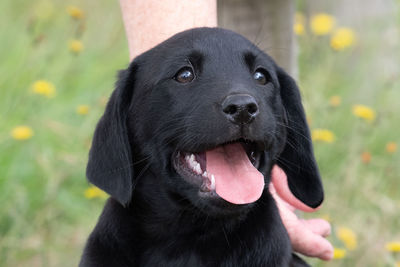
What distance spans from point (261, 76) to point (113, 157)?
686mm

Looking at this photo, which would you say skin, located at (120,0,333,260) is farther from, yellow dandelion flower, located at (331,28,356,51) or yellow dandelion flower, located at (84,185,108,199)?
yellow dandelion flower, located at (331,28,356,51)

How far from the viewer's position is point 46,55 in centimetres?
→ 551

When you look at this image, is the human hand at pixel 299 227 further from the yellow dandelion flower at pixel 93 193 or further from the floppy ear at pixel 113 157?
the yellow dandelion flower at pixel 93 193

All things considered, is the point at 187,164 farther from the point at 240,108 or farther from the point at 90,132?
the point at 90,132

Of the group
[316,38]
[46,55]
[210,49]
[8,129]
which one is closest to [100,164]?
[210,49]

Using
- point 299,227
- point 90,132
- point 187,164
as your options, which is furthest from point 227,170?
point 90,132

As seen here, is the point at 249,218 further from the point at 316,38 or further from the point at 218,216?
the point at 316,38

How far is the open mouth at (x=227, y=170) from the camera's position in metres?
2.70

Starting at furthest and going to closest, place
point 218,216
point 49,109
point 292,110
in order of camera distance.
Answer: point 49,109 → point 292,110 → point 218,216

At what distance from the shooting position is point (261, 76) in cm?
297

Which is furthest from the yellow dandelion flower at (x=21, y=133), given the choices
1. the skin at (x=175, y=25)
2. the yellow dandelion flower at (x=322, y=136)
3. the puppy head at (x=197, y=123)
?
the yellow dandelion flower at (x=322, y=136)

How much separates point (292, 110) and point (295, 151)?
0.18 meters

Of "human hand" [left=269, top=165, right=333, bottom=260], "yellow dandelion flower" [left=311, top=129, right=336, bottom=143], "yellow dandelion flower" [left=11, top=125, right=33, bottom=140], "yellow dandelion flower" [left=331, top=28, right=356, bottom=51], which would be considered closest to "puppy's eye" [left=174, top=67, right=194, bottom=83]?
"human hand" [left=269, top=165, right=333, bottom=260]

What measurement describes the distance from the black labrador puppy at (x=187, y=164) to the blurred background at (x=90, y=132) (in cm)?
111
